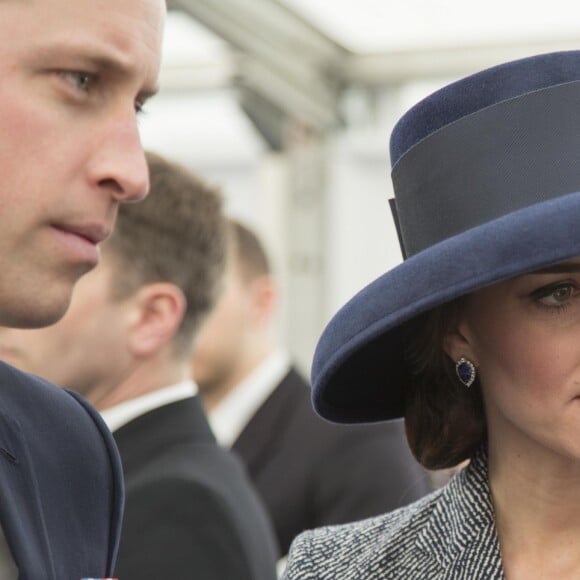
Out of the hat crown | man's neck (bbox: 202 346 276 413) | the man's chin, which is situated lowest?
the man's chin

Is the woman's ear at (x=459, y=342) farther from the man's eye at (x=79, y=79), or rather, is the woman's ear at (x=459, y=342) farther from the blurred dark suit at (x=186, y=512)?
the man's eye at (x=79, y=79)

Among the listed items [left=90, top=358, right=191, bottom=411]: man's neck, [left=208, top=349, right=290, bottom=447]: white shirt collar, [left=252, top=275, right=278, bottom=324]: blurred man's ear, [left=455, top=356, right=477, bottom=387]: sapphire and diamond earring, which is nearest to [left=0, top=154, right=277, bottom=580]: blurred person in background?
[left=90, top=358, right=191, bottom=411]: man's neck

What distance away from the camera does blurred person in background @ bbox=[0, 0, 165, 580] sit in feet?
5.13

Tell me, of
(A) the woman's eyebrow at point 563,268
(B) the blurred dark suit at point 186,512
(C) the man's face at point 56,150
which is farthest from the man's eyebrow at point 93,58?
(B) the blurred dark suit at point 186,512

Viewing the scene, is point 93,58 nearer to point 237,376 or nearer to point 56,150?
point 56,150

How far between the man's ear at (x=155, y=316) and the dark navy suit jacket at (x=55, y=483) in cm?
90

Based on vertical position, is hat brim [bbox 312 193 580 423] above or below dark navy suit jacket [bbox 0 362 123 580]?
above

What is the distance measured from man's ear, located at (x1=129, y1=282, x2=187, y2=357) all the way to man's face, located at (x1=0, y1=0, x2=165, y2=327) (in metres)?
1.22

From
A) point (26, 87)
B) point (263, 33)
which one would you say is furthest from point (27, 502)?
point (263, 33)

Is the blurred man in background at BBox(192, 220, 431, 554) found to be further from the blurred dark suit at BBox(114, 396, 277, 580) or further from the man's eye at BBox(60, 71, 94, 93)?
the man's eye at BBox(60, 71, 94, 93)

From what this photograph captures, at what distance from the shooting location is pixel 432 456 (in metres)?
2.24

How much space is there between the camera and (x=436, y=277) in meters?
1.75

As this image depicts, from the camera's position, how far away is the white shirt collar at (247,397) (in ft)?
13.6

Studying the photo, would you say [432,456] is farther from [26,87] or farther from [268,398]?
[268,398]
